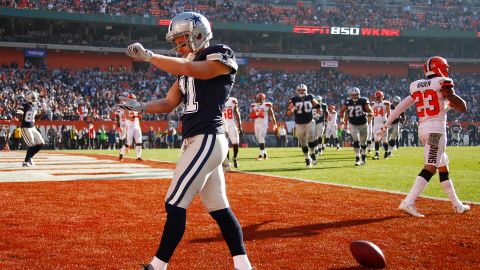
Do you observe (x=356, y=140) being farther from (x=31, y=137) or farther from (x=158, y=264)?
(x=158, y=264)

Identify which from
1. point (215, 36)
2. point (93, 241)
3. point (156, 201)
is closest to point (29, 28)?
point (215, 36)

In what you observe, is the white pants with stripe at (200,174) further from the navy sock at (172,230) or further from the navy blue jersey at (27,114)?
the navy blue jersey at (27,114)

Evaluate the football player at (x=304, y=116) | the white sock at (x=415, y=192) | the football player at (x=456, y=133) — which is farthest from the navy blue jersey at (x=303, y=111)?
the football player at (x=456, y=133)

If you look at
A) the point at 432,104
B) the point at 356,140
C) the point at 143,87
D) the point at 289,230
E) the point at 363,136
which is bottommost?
the point at 289,230

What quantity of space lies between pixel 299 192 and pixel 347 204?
5.12ft

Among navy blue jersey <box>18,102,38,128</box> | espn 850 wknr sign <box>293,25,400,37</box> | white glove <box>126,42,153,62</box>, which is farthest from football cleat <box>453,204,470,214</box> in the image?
espn 850 wknr sign <box>293,25,400,37</box>

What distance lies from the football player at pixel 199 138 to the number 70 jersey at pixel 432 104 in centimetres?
428

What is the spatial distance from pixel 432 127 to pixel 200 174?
15.3 ft

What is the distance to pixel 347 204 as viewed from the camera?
27.9 ft

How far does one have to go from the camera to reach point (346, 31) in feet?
167

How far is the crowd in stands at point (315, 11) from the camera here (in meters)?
46.7

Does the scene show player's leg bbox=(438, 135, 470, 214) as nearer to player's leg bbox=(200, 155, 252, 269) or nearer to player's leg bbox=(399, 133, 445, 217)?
player's leg bbox=(399, 133, 445, 217)

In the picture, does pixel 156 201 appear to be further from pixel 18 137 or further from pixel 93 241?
pixel 18 137

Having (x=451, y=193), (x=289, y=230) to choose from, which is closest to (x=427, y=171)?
(x=451, y=193)
